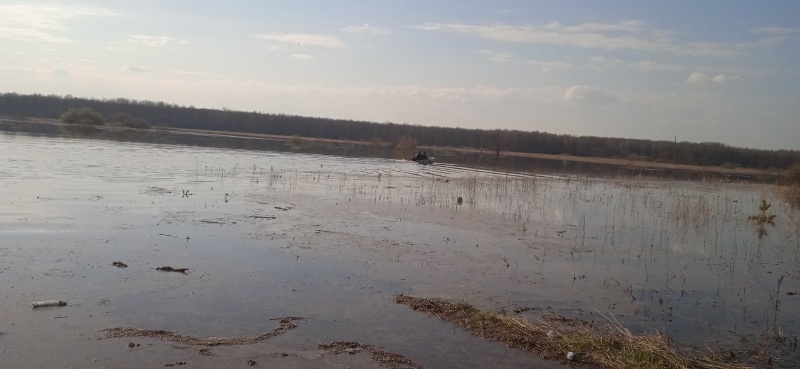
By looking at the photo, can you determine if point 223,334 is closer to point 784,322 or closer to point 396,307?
point 396,307

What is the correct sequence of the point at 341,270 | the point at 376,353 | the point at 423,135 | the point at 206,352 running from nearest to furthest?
the point at 206,352 → the point at 376,353 → the point at 341,270 → the point at 423,135

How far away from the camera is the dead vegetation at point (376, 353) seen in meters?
6.86

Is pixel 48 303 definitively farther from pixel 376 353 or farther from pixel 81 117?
pixel 81 117

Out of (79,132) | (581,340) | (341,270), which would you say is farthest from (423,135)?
(581,340)

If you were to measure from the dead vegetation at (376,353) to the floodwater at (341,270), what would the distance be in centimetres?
15

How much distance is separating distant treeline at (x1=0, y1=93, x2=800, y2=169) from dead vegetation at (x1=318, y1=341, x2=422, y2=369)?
90.8 meters

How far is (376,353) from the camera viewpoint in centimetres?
717

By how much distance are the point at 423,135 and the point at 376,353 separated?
440 feet

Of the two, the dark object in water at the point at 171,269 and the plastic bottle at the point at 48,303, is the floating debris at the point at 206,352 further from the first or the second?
the dark object in water at the point at 171,269

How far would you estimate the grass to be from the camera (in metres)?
7.13

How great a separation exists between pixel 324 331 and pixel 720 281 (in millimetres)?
8924

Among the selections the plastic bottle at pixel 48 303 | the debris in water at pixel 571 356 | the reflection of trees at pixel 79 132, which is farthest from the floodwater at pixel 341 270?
the reflection of trees at pixel 79 132

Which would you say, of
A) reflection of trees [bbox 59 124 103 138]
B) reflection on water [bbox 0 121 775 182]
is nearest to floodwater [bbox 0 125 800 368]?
reflection on water [bbox 0 121 775 182]

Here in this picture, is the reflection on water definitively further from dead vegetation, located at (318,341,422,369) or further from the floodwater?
dead vegetation, located at (318,341,422,369)
